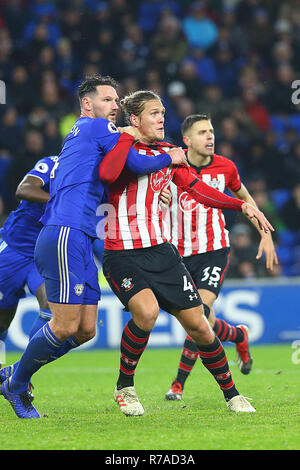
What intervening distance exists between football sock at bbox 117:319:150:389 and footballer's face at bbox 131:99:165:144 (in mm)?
1339

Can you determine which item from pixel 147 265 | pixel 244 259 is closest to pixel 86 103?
pixel 147 265

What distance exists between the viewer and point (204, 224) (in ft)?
22.9

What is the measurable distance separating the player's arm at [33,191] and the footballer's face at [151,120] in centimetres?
100

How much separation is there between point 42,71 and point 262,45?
202 inches

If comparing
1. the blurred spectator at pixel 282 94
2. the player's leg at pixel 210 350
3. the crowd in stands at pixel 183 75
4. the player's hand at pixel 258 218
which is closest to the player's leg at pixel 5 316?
the player's leg at pixel 210 350

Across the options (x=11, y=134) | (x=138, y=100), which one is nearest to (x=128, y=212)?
(x=138, y=100)

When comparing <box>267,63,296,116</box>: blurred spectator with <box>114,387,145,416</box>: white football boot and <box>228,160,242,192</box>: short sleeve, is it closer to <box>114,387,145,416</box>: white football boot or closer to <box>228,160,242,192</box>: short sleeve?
<box>228,160,242,192</box>: short sleeve

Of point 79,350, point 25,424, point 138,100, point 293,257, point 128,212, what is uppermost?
point 138,100

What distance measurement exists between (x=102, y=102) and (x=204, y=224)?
74.1 inches

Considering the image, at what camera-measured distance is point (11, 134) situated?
12281 millimetres

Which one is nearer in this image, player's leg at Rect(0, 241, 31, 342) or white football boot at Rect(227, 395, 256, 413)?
white football boot at Rect(227, 395, 256, 413)

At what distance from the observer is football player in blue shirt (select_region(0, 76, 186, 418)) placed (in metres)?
5.06

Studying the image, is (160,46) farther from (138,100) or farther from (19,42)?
(138,100)

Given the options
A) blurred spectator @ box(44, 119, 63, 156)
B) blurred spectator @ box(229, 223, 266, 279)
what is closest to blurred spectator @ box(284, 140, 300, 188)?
blurred spectator @ box(229, 223, 266, 279)
